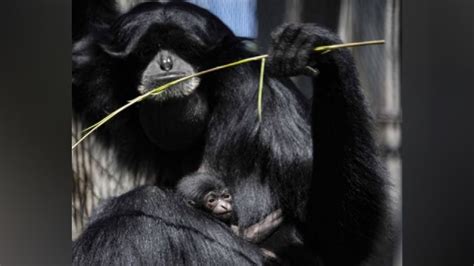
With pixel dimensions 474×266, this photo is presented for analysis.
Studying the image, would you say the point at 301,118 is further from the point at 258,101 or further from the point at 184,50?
the point at 184,50

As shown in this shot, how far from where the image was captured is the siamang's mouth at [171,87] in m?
2.26

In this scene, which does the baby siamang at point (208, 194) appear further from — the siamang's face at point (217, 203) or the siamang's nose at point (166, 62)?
the siamang's nose at point (166, 62)

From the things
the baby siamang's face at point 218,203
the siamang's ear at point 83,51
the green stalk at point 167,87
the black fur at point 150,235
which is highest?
the siamang's ear at point 83,51

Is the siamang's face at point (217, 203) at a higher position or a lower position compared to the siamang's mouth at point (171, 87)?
lower

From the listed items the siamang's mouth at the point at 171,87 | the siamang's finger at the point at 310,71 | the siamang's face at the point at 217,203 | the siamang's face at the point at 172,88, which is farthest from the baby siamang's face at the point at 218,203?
the siamang's finger at the point at 310,71

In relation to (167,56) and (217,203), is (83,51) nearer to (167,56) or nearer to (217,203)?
(167,56)

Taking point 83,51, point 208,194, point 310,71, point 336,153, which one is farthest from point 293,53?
point 83,51

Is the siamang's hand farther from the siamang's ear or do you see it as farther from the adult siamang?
the siamang's ear

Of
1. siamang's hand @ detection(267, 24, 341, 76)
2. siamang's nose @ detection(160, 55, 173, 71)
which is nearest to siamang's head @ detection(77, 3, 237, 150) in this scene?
siamang's nose @ detection(160, 55, 173, 71)

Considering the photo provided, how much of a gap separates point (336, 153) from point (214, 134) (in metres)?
0.37

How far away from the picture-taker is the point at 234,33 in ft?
7.60
